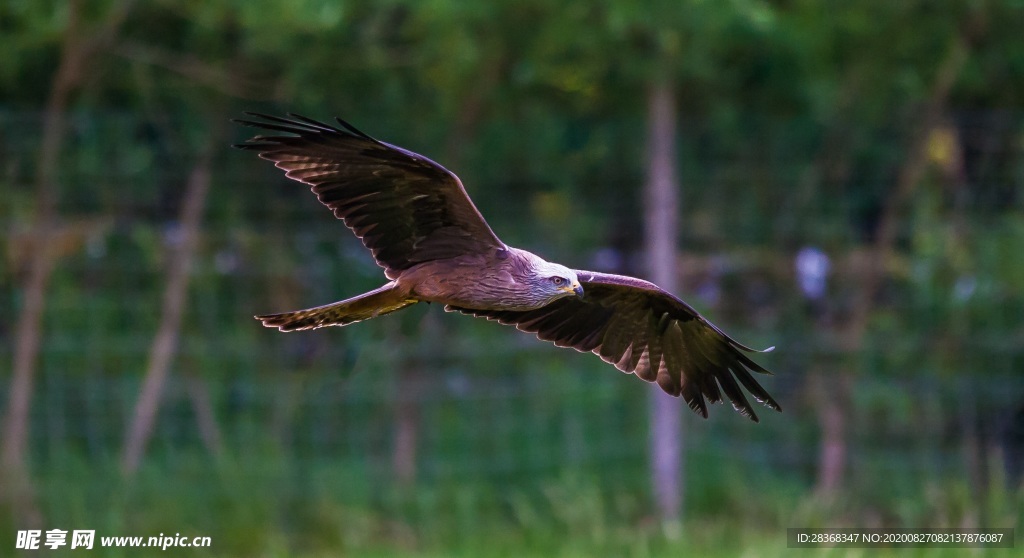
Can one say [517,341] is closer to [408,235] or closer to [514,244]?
[514,244]

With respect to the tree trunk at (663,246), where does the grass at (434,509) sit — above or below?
below

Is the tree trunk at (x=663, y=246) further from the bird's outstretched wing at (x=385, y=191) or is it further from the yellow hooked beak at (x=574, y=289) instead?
the bird's outstretched wing at (x=385, y=191)

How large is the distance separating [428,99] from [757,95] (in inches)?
78.5

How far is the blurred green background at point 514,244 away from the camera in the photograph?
8.26 meters

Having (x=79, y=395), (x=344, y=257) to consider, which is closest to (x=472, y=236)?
(x=344, y=257)

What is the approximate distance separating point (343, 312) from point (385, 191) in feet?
1.44

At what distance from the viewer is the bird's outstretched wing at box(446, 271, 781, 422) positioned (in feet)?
19.7

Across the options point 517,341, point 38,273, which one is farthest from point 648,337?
point 38,273

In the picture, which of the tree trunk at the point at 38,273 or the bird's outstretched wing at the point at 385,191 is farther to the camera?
the tree trunk at the point at 38,273

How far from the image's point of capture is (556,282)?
5.25 meters

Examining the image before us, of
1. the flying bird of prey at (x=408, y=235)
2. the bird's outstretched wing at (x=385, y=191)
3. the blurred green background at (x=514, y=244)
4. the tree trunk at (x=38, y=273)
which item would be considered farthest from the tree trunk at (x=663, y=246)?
the bird's outstretched wing at (x=385, y=191)

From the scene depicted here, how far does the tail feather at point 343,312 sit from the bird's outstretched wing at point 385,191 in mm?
121

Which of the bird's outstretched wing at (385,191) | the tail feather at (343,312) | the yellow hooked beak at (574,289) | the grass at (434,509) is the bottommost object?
the grass at (434,509)

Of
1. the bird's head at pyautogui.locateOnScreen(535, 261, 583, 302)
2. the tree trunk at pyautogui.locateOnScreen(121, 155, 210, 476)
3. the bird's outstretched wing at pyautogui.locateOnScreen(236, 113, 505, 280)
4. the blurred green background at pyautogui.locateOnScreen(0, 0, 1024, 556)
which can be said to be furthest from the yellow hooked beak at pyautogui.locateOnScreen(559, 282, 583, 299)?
the tree trunk at pyautogui.locateOnScreen(121, 155, 210, 476)
